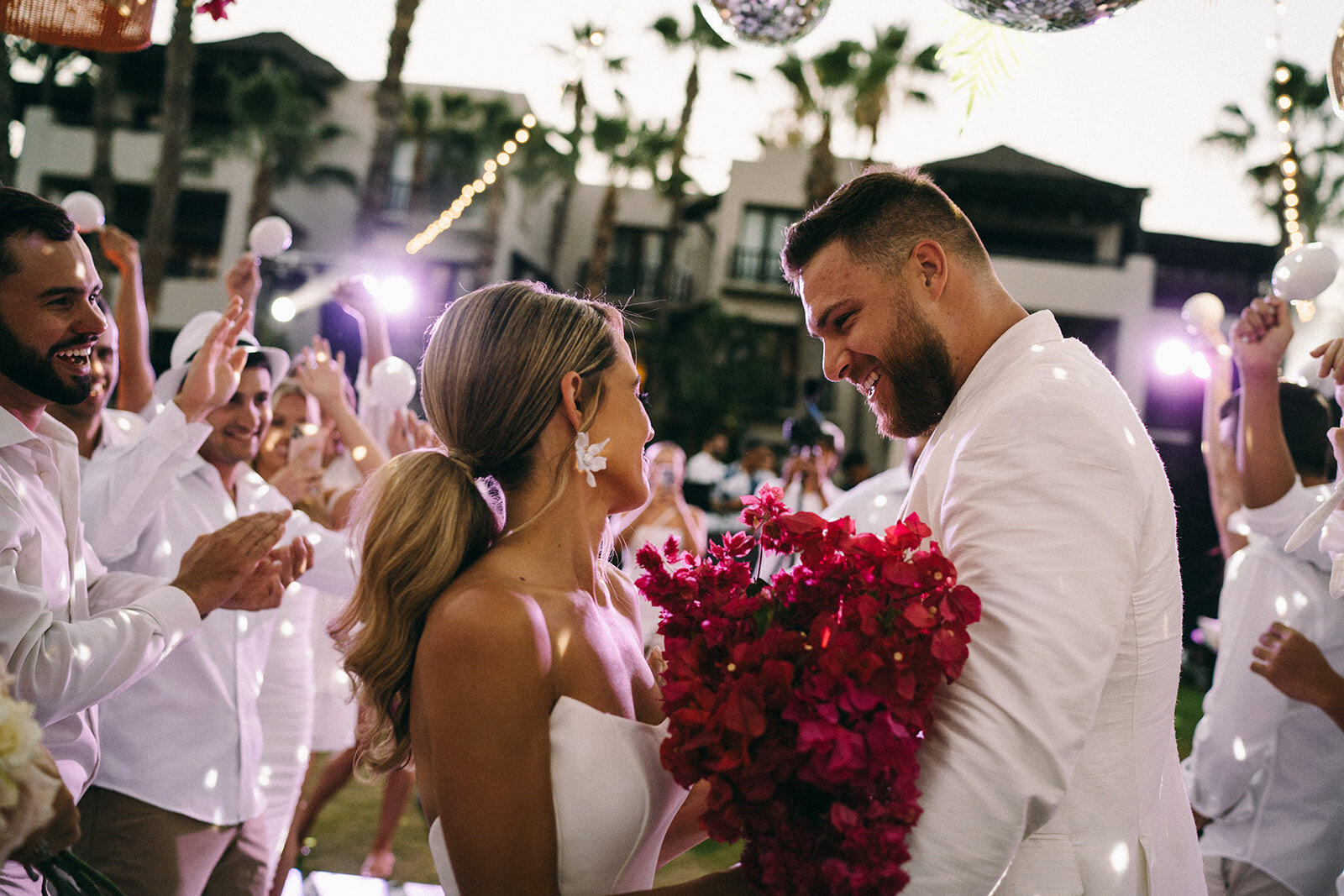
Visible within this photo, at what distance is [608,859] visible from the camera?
6.73ft

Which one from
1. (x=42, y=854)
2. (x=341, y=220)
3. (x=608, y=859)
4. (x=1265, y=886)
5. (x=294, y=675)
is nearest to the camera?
(x=42, y=854)

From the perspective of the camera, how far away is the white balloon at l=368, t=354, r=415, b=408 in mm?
5008

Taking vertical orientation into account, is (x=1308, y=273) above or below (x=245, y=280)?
above

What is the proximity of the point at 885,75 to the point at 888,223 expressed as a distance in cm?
2364

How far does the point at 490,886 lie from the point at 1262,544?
2.93 meters

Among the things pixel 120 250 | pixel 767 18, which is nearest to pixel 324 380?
pixel 120 250

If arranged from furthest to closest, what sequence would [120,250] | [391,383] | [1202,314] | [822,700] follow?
[391,383] → [1202,314] → [120,250] → [822,700]

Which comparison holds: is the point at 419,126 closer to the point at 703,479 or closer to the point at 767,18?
the point at 703,479

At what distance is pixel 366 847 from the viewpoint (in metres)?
5.99

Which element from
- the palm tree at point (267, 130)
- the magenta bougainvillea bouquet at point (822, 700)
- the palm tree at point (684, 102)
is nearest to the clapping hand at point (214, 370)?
the magenta bougainvillea bouquet at point (822, 700)

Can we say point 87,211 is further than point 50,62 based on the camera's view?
No

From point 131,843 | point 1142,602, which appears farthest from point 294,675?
point 1142,602

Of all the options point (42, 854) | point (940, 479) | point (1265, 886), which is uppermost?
point (940, 479)

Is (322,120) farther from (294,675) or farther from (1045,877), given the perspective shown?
(1045,877)
